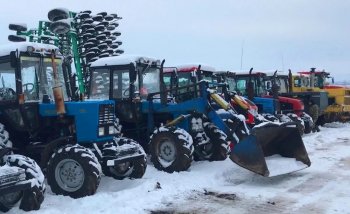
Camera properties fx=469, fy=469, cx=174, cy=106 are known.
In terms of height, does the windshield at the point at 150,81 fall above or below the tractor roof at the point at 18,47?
below

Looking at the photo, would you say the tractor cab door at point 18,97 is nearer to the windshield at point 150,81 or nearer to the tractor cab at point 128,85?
the tractor cab at point 128,85

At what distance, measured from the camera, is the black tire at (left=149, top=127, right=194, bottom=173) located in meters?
8.87

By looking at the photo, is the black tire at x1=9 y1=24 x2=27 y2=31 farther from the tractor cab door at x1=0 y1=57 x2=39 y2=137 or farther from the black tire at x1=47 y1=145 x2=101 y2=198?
the black tire at x1=47 y1=145 x2=101 y2=198

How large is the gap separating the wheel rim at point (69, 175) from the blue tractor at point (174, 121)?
2.39 m

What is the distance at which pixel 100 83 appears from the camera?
10.4 m

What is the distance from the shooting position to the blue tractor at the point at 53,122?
7062mm

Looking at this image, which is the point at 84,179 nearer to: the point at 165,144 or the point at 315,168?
the point at 165,144

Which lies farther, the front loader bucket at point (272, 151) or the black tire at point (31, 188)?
the front loader bucket at point (272, 151)

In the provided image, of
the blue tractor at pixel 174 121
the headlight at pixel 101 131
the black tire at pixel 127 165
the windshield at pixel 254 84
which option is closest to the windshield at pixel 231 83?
the windshield at pixel 254 84

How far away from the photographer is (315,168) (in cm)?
955

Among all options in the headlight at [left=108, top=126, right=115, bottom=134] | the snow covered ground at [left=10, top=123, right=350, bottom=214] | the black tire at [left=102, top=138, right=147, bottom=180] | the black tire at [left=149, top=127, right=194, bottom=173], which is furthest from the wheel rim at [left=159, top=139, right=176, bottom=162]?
the headlight at [left=108, top=126, right=115, bottom=134]

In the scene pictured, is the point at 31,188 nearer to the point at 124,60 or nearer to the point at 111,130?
the point at 111,130

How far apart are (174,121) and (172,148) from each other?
27.7 inches

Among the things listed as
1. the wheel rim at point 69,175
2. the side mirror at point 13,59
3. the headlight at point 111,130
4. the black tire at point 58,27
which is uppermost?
the black tire at point 58,27
